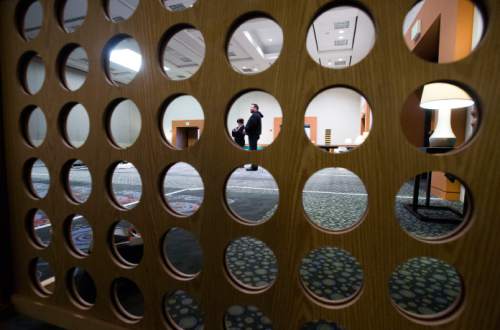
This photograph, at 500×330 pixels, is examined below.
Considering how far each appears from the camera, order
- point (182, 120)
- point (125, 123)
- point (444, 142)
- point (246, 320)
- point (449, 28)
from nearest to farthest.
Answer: point (246, 320) → point (444, 142) → point (449, 28) → point (125, 123) → point (182, 120)

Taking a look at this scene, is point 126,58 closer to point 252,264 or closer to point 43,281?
point 43,281

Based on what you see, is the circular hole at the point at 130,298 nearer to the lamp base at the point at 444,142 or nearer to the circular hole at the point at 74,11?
the lamp base at the point at 444,142

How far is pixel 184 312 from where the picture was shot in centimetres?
78

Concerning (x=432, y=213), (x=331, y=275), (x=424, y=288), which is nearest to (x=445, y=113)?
(x=432, y=213)

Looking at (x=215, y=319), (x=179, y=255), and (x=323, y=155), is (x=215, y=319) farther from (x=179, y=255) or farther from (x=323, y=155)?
(x=179, y=255)

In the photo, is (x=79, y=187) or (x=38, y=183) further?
(x=38, y=183)

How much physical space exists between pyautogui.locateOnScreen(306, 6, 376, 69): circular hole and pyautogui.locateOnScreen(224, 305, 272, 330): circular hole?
5438mm

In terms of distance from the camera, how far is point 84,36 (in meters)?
0.61

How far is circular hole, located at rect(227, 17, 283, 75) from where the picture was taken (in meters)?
6.34

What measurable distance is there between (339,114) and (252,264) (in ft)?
38.5

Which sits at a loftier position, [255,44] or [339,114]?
[255,44]

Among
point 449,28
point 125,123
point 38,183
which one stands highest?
point 449,28

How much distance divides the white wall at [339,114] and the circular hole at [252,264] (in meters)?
11.0

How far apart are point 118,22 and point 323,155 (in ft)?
1.86
